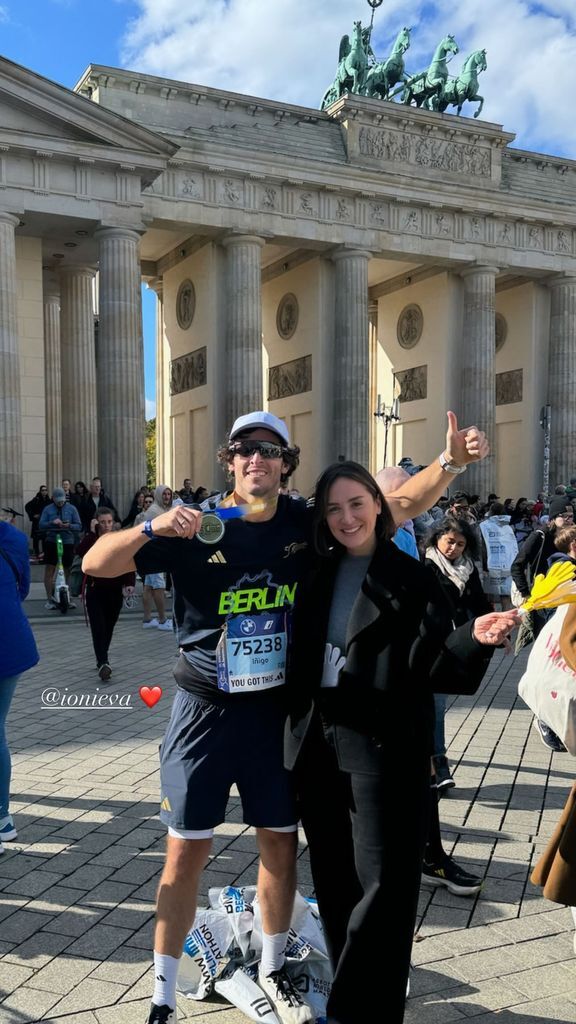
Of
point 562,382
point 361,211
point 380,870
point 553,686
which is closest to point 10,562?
point 380,870

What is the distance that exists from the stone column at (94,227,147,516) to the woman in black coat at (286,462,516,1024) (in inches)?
930

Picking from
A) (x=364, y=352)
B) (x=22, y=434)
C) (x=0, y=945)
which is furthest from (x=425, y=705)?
A: (x=364, y=352)

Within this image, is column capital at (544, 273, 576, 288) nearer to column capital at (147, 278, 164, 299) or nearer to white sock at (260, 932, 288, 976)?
column capital at (147, 278, 164, 299)

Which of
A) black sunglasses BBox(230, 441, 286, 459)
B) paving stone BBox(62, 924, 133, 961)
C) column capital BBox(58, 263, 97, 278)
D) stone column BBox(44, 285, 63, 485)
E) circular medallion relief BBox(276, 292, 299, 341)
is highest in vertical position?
column capital BBox(58, 263, 97, 278)

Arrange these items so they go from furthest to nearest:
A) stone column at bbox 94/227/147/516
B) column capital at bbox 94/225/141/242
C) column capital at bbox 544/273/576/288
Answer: column capital at bbox 544/273/576/288 → stone column at bbox 94/227/147/516 → column capital at bbox 94/225/141/242

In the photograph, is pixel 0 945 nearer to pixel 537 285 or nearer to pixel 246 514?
pixel 246 514

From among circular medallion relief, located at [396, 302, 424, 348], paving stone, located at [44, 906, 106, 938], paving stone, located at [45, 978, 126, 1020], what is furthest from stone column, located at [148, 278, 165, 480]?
paving stone, located at [45, 978, 126, 1020]

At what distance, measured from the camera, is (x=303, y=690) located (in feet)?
10.0

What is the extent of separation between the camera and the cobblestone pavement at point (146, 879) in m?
3.48

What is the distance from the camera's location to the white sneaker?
3.26 meters

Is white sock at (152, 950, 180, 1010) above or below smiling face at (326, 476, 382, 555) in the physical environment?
below

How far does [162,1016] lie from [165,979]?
13 cm

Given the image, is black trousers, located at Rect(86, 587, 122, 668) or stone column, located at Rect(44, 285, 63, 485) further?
stone column, located at Rect(44, 285, 63, 485)

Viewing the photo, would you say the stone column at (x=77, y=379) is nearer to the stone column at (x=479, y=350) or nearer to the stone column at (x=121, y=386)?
the stone column at (x=121, y=386)
